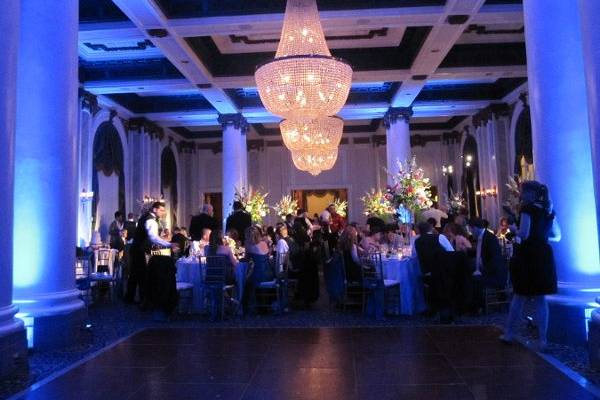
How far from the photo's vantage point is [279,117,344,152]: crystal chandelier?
8906 mm

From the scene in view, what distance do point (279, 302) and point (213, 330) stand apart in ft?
4.57

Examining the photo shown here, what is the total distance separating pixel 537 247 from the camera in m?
4.01

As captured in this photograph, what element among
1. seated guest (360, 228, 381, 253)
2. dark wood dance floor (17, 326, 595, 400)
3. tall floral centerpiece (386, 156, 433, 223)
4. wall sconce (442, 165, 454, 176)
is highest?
wall sconce (442, 165, 454, 176)

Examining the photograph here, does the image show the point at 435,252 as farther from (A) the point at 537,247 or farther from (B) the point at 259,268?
(B) the point at 259,268

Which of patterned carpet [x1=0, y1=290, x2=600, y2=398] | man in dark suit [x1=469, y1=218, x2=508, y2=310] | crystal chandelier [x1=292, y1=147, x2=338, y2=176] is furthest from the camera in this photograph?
crystal chandelier [x1=292, y1=147, x2=338, y2=176]

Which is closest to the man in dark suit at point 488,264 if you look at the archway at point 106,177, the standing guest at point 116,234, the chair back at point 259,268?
the chair back at point 259,268

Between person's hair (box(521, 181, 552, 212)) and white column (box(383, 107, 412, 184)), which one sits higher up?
white column (box(383, 107, 412, 184))

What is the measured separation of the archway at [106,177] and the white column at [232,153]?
2981 millimetres

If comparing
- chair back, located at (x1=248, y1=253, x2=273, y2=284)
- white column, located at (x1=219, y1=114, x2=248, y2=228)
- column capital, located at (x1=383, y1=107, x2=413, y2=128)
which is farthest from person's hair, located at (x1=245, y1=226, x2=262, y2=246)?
column capital, located at (x1=383, y1=107, x2=413, y2=128)

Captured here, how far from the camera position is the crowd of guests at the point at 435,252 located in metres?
4.01

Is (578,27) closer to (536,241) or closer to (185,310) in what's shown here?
(536,241)

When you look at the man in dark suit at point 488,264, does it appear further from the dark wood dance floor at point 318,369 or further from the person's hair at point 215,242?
the person's hair at point 215,242

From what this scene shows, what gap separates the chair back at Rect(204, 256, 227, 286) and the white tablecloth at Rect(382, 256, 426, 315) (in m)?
2.09

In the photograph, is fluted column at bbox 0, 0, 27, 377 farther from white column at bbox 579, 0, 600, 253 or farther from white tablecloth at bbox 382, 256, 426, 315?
white tablecloth at bbox 382, 256, 426, 315
